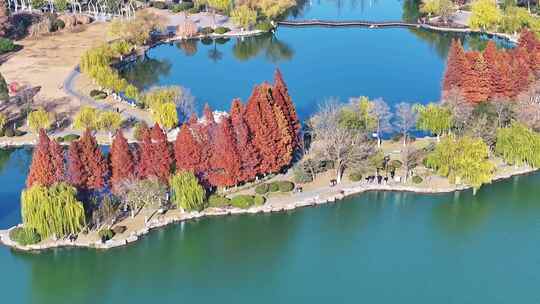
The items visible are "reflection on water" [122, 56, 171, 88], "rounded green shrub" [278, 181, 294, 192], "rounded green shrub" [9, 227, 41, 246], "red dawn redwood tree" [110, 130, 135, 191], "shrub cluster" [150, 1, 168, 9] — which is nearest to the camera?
"rounded green shrub" [9, 227, 41, 246]

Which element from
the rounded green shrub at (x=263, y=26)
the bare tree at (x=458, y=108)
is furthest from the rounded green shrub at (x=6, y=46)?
the bare tree at (x=458, y=108)

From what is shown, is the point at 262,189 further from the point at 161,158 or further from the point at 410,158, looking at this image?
the point at 410,158

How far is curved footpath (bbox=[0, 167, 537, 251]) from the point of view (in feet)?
135

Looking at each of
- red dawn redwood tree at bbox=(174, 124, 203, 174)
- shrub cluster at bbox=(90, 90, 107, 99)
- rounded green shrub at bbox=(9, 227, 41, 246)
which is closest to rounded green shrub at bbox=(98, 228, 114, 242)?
rounded green shrub at bbox=(9, 227, 41, 246)

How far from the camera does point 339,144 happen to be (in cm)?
4697

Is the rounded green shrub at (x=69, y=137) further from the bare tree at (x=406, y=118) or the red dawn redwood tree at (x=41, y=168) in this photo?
the bare tree at (x=406, y=118)

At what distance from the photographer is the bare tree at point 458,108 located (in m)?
51.5

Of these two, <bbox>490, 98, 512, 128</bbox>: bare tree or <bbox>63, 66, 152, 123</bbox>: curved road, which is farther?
<bbox>63, 66, 152, 123</bbox>: curved road

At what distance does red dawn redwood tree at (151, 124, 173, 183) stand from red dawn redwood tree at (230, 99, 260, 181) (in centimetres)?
421

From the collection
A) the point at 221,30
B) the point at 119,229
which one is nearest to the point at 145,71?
the point at 221,30

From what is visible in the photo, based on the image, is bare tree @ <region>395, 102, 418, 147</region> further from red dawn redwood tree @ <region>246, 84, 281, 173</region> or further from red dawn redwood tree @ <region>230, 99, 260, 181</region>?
red dawn redwood tree @ <region>230, 99, 260, 181</region>

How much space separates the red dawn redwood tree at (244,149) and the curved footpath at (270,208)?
239 cm

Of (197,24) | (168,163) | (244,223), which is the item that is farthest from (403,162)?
(197,24)

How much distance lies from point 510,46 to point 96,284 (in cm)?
5212
